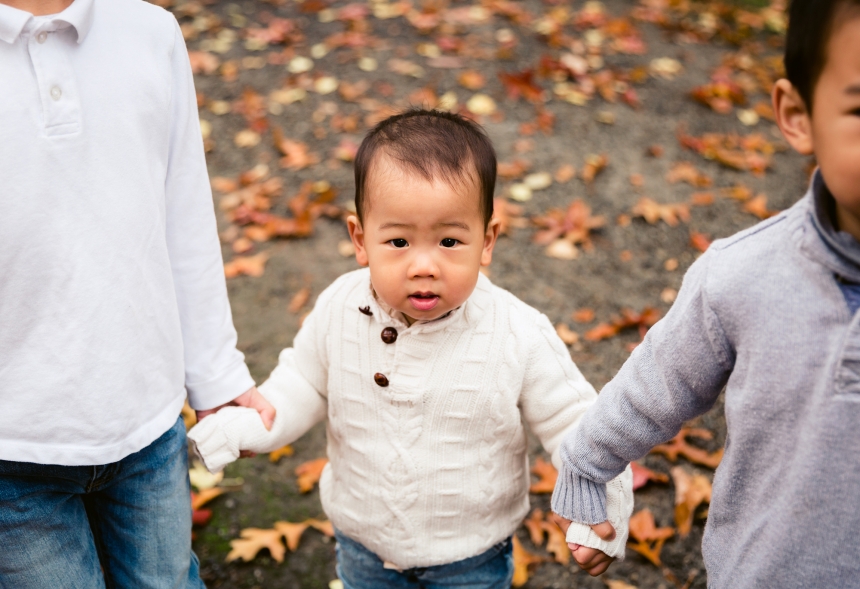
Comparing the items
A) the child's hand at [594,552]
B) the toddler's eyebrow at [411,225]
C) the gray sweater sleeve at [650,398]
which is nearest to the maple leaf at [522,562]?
the child's hand at [594,552]

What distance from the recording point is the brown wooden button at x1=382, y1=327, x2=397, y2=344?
1.77 m

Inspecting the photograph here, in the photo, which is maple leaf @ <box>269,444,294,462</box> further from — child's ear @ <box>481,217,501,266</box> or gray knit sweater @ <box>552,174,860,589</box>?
gray knit sweater @ <box>552,174,860,589</box>

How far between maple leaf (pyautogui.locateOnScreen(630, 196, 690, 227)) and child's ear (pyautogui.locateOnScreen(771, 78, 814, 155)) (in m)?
3.12

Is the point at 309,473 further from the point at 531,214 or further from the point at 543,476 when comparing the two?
the point at 531,214

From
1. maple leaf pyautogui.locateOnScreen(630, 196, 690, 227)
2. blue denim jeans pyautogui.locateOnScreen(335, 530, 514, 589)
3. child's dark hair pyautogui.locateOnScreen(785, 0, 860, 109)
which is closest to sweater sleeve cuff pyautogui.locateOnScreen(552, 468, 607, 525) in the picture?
blue denim jeans pyautogui.locateOnScreen(335, 530, 514, 589)

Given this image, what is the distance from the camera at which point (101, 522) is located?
182 centimetres

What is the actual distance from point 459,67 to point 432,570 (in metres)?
4.53

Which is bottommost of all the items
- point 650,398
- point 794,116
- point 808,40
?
point 650,398

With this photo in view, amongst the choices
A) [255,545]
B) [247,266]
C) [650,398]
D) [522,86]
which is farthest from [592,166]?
[650,398]

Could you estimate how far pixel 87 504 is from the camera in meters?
1.82

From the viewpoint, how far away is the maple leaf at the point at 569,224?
418cm

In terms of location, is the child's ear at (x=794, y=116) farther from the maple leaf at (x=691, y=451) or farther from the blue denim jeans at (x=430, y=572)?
the maple leaf at (x=691, y=451)

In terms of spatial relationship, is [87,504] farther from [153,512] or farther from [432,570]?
[432,570]

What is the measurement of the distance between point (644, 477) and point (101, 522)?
73.8 inches
